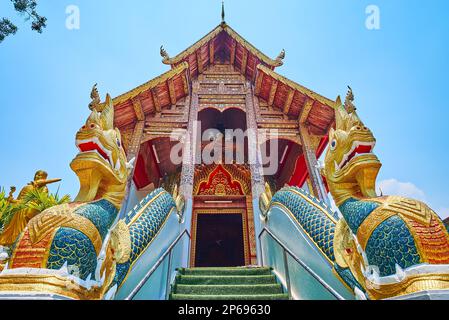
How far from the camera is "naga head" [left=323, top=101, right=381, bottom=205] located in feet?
6.43

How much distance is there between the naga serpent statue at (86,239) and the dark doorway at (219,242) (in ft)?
20.0

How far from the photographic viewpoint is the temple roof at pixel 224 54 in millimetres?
7320

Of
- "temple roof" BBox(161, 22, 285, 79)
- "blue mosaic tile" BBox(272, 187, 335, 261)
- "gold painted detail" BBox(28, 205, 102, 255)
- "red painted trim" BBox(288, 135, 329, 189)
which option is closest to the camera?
"gold painted detail" BBox(28, 205, 102, 255)

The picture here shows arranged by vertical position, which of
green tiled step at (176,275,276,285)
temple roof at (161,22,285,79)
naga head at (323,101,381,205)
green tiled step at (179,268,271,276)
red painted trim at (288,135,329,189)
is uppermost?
temple roof at (161,22,285,79)

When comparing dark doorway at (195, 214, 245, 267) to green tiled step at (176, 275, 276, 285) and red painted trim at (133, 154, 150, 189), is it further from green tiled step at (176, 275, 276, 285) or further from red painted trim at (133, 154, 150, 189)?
green tiled step at (176, 275, 276, 285)

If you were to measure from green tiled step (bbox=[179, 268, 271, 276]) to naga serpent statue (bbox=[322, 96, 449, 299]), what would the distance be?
1.77 meters

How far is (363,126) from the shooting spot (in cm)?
210

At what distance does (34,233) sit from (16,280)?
29cm

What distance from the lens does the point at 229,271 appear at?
11.8 feet

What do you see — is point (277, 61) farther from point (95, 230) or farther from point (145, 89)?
point (95, 230)

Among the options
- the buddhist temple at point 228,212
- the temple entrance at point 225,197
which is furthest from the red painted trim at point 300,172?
the temple entrance at point 225,197

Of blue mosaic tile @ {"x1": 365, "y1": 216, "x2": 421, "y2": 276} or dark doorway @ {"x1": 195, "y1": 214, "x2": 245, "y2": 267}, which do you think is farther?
dark doorway @ {"x1": 195, "y1": 214, "x2": 245, "y2": 267}

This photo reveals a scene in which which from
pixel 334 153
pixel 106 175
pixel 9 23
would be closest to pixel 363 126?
pixel 334 153

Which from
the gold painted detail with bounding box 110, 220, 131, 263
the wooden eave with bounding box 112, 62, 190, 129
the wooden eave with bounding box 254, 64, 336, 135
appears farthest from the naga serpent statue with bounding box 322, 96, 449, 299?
the wooden eave with bounding box 112, 62, 190, 129
